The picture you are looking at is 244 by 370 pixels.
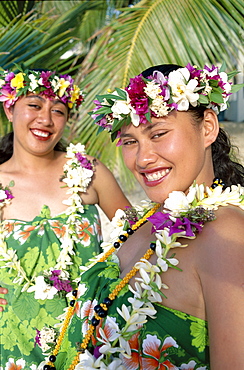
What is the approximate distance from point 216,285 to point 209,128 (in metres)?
0.61

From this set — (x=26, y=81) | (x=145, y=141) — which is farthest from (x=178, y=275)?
(x=26, y=81)

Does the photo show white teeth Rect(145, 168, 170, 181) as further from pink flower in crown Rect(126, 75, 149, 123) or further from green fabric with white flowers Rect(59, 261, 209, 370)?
green fabric with white flowers Rect(59, 261, 209, 370)

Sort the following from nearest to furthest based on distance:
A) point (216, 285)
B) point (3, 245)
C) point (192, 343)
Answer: point (216, 285)
point (192, 343)
point (3, 245)

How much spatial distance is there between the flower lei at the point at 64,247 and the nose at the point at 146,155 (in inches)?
47.9

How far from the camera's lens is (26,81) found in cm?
286

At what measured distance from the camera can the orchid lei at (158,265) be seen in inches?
56.7

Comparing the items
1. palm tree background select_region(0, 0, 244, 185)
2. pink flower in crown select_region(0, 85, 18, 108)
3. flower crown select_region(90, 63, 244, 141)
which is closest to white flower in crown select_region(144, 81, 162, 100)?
flower crown select_region(90, 63, 244, 141)

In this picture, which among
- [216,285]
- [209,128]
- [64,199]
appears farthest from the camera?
[64,199]

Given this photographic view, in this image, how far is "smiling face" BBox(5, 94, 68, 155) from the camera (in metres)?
2.83

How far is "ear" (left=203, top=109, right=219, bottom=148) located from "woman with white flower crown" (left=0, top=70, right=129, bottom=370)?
4.15ft

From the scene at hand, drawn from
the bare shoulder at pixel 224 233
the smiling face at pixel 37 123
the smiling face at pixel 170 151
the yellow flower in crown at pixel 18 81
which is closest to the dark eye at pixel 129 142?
the smiling face at pixel 170 151

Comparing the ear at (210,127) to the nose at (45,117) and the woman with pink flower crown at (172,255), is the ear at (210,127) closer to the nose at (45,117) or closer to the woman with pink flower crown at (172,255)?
the woman with pink flower crown at (172,255)

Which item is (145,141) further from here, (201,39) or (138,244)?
(201,39)

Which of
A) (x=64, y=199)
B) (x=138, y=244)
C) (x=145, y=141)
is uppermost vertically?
(x=145, y=141)
